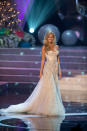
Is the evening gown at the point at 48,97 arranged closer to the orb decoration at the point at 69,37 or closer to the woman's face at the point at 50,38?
the woman's face at the point at 50,38

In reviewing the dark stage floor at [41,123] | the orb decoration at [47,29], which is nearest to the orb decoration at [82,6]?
the orb decoration at [47,29]

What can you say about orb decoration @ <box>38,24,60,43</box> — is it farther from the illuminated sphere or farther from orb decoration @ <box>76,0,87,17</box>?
orb decoration @ <box>76,0,87,17</box>

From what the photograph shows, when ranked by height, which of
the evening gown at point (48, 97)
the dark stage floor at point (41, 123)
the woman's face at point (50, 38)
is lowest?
the dark stage floor at point (41, 123)

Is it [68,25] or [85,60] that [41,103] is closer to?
[85,60]

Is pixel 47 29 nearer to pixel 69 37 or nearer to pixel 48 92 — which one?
pixel 69 37

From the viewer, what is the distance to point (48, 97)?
5266 millimetres

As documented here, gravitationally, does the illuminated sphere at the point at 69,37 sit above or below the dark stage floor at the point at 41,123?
above

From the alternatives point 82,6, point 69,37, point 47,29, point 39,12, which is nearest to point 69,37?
point 69,37

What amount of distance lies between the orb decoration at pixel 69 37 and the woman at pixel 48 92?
7710 mm

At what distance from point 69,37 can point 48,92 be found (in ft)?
26.2

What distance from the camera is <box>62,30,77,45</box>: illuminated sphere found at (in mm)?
13084

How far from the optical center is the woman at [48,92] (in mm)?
5238

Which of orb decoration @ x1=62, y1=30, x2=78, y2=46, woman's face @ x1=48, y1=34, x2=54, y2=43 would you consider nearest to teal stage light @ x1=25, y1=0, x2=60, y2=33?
orb decoration @ x1=62, y1=30, x2=78, y2=46

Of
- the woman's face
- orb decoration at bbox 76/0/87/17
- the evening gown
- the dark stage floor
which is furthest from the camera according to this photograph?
orb decoration at bbox 76/0/87/17
